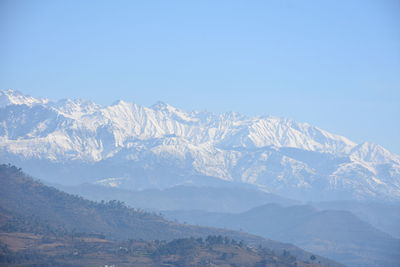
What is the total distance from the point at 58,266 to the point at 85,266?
6596 millimetres

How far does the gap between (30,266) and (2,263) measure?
6.62 meters

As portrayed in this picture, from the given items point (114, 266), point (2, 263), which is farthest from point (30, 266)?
point (114, 266)

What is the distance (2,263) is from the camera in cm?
19112

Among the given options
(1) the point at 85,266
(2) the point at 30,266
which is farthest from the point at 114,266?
(2) the point at 30,266

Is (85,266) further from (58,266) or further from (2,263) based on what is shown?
(2,263)

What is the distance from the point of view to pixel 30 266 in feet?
629

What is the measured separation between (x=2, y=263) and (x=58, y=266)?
1382cm

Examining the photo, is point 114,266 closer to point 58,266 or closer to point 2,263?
point 58,266

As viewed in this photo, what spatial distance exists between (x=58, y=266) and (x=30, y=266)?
315 inches

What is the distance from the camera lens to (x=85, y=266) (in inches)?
7820

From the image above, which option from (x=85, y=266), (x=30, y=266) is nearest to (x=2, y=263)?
(x=30, y=266)

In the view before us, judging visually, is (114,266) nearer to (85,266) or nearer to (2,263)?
(85,266)

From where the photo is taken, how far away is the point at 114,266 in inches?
7854

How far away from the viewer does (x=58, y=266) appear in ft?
647
